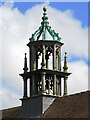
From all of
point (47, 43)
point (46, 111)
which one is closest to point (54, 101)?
point (46, 111)

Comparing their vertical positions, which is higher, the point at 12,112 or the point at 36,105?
the point at 36,105

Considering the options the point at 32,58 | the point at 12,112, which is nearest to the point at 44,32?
the point at 32,58

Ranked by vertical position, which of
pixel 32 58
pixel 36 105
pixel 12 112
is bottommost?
pixel 12 112

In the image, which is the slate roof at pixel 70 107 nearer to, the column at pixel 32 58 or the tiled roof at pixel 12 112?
the column at pixel 32 58

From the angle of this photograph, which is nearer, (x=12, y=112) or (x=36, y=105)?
(x=36, y=105)

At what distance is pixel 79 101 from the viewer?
50.9m

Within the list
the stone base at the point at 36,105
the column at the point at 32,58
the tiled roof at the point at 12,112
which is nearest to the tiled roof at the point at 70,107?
the stone base at the point at 36,105

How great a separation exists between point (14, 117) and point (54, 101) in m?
6.32

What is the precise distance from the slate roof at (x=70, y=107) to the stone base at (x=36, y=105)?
0.42 m

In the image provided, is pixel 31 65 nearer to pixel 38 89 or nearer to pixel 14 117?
pixel 38 89

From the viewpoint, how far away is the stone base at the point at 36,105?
53.9 metres

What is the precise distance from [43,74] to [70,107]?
516cm

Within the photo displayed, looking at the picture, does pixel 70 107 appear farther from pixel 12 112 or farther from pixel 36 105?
pixel 12 112

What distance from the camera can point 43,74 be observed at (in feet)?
179
